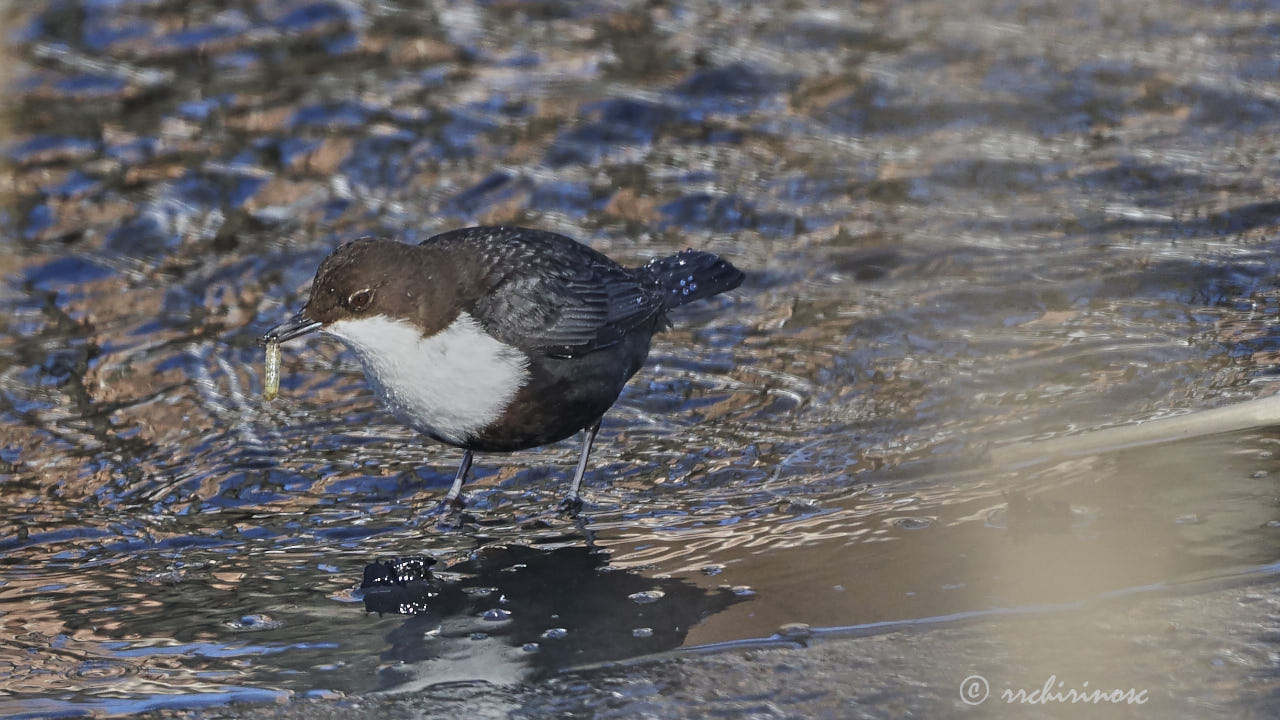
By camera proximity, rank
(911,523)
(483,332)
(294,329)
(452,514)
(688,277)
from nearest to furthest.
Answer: (911,523) → (294,329) → (483,332) → (452,514) → (688,277)

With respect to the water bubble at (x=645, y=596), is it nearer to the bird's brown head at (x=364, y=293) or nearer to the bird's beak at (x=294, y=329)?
the bird's brown head at (x=364, y=293)

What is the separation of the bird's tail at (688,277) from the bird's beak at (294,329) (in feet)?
4.32

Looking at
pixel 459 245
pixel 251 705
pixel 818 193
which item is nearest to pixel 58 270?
pixel 459 245

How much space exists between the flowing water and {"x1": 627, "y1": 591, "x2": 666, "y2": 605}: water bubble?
0.16 feet

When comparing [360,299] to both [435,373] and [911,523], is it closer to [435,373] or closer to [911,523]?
[435,373]

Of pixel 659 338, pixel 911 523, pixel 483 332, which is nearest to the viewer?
pixel 911 523

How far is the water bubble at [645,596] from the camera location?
3771 millimetres

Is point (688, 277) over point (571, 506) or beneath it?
over

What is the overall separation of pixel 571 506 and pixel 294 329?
980 millimetres

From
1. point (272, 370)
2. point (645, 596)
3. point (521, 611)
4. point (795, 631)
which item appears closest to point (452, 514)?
point (272, 370)

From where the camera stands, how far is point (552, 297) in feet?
15.2

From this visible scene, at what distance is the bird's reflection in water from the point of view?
11.3ft

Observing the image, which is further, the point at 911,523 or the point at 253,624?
the point at 911,523

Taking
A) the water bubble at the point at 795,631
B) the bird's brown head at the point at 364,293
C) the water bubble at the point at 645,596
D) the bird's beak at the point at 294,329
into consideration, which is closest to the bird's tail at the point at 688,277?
the bird's brown head at the point at 364,293
